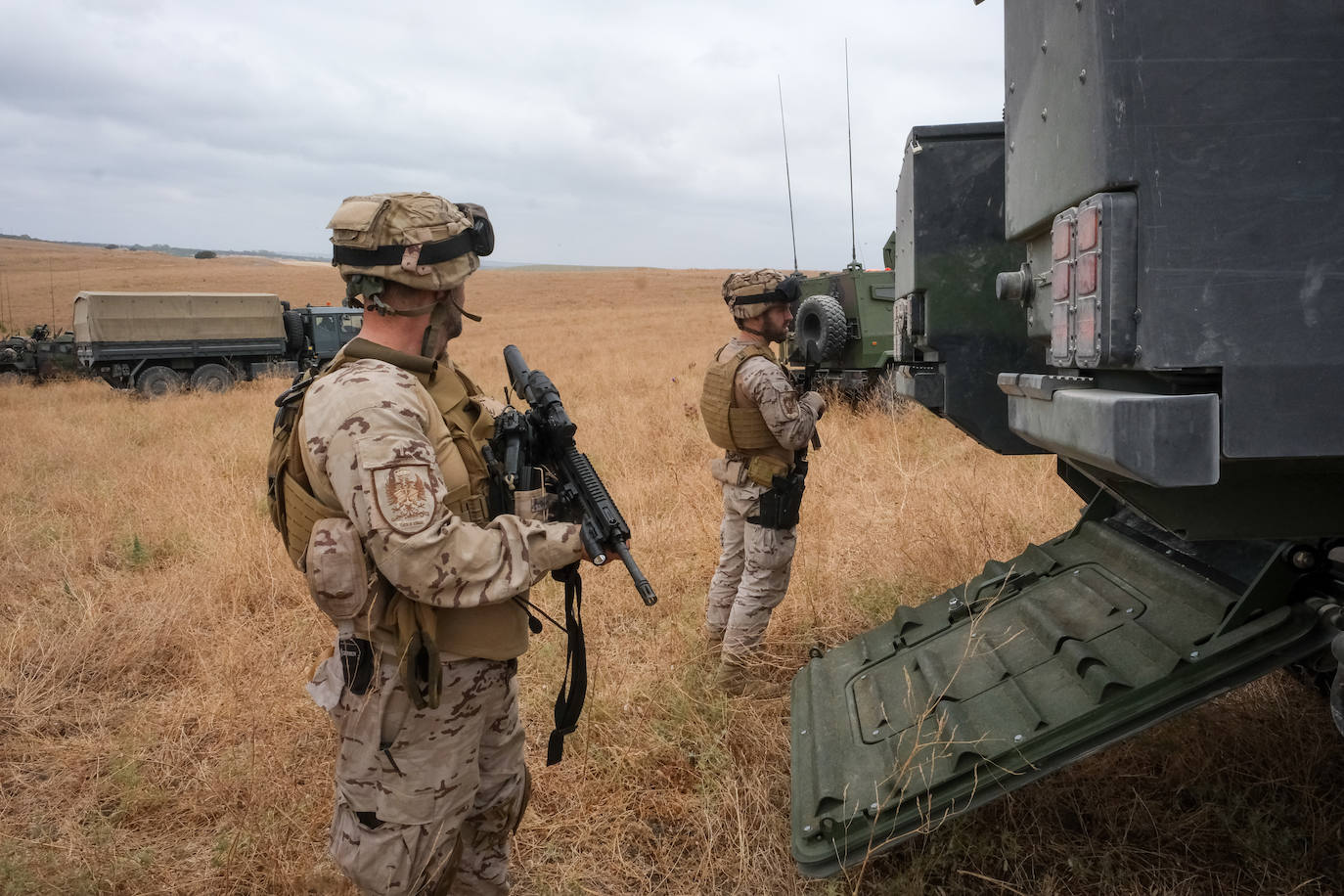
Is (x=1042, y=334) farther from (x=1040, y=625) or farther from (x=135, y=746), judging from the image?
(x=135, y=746)

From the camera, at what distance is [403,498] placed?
6.11 ft

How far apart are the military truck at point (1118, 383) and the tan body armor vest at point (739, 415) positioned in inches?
32.1

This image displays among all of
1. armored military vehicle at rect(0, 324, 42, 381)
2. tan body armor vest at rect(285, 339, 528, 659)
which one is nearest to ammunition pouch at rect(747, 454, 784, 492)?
tan body armor vest at rect(285, 339, 528, 659)

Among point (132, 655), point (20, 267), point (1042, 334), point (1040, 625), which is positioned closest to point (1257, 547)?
point (1040, 625)

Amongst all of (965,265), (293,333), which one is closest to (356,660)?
(965,265)

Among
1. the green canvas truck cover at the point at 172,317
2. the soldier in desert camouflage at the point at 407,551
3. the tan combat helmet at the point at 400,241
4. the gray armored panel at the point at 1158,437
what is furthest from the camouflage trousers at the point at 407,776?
the green canvas truck cover at the point at 172,317

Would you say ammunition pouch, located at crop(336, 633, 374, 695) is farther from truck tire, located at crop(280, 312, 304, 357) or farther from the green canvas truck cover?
truck tire, located at crop(280, 312, 304, 357)

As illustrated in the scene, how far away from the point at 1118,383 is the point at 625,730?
2302 mm

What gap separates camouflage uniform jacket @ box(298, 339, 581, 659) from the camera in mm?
1865

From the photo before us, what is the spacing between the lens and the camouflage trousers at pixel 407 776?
6.95 ft

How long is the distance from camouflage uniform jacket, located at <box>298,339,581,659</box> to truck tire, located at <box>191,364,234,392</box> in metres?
18.1

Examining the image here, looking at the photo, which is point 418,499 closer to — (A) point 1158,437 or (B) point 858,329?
(A) point 1158,437

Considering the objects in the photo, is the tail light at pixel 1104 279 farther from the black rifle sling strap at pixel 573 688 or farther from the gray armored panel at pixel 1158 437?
the black rifle sling strap at pixel 573 688

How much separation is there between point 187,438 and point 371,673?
395 inches
